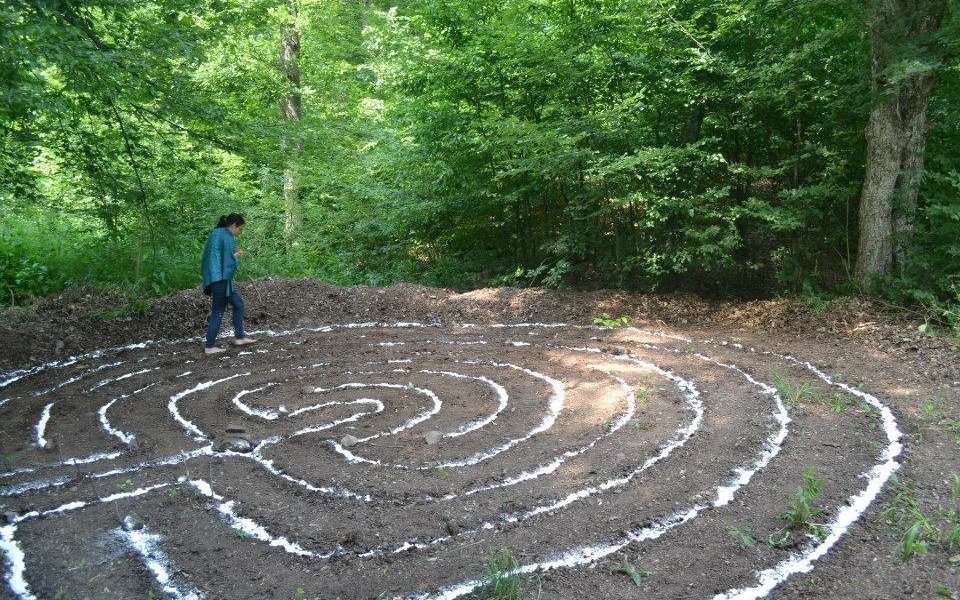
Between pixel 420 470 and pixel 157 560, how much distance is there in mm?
1787

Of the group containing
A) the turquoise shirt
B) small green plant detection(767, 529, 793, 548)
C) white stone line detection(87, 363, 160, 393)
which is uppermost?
the turquoise shirt

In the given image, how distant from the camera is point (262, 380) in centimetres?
714

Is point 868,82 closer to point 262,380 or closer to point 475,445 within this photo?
point 475,445

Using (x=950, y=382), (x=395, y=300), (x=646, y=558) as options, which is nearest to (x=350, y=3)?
(x=395, y=300)

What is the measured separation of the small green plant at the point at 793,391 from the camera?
19.6 feet

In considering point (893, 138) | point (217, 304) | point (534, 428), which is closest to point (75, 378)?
point (217, 304)

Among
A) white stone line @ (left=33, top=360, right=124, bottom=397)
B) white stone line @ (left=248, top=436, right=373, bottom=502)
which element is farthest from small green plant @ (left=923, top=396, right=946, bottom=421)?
white stone line @ (left=33, top=360, right=124, bottom=397)

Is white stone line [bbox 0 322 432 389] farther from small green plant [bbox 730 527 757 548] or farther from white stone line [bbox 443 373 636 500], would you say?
small green plant [bbox 730 527 757 548]

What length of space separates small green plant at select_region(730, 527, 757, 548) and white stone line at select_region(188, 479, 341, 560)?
2.24 metres

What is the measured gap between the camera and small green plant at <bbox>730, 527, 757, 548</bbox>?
3.73m

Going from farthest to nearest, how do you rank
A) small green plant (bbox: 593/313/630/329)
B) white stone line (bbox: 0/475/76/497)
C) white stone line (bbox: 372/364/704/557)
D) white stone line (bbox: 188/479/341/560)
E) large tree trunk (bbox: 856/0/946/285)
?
small green plant (bbox: 593/313/630/329) < large tree trunk (bbox: 856/0/946/285) < white stone line (bbox: 0/475/76/497) < white stone line (bbox: 372/364/704/557) < white stone line (bbox: 188/479/341/560)

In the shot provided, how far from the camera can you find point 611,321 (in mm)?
9109

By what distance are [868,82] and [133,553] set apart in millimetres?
8599

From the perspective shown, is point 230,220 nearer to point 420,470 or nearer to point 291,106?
point 420,470
